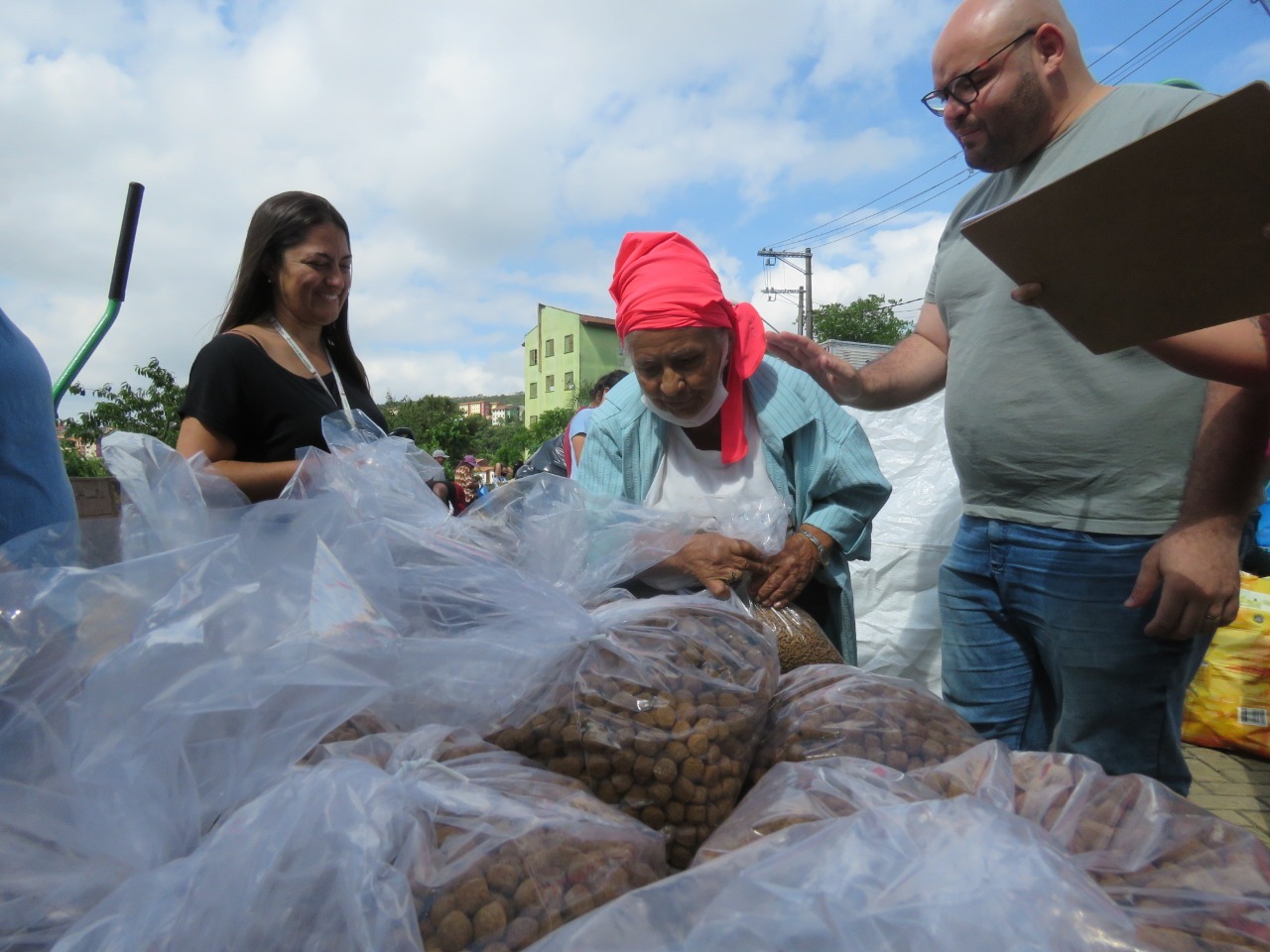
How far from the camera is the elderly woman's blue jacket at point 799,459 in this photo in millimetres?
1652

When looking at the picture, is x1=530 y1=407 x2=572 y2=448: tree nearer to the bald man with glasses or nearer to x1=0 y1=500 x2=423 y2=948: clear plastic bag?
the bald man with glasses

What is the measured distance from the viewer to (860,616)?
11.5 feet

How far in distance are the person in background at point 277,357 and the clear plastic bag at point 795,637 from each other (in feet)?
3.53

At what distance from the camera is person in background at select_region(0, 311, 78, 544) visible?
123 centimetres

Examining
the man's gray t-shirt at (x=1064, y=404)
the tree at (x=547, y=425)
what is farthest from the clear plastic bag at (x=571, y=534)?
the tree at (x=547, y=425)

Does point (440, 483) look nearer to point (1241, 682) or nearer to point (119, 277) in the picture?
point (119, 277)

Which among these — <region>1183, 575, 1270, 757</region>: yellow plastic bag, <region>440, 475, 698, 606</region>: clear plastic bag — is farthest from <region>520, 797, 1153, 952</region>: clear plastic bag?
<region>1183, 575, 1270, 757</region>: yellow plastic bag

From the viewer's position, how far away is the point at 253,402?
6.38ft

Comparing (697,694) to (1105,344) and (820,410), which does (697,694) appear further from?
(820,410)

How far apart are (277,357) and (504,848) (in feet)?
5.22

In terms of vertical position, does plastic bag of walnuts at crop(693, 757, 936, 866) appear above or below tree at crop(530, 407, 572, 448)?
below

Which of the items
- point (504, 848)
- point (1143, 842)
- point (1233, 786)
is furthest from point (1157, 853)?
point (1233, 786)

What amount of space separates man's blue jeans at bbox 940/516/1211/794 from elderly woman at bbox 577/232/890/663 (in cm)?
27

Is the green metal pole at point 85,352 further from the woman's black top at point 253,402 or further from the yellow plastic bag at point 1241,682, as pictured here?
the yellow plastic bag at point 1241,682
